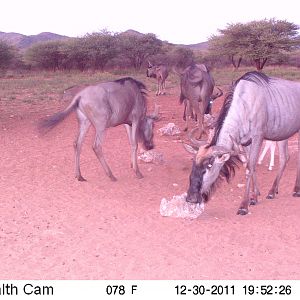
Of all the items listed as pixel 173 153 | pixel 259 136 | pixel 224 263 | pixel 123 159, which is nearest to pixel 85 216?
pixel 224 263

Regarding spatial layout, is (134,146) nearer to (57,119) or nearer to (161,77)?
(57,119)

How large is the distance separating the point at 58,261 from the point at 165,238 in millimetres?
1257

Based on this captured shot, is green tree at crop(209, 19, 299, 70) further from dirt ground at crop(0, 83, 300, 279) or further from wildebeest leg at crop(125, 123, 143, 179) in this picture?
wildebeest leg at crop(125, 123, 143, 179)

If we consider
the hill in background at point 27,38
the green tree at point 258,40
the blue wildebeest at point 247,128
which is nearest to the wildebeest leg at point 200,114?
the blue wildebeest at point 247,128

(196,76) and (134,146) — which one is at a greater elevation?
(196,76)

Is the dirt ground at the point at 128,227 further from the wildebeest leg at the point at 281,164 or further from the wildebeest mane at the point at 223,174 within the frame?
the wildebeest mane at the point at 223,174

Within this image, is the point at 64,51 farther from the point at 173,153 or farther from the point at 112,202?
the point at 112,202

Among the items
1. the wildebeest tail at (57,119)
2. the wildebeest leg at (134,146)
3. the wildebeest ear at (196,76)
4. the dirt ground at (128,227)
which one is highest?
the wildebeest ear at (196,76)

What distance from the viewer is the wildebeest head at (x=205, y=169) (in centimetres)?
557

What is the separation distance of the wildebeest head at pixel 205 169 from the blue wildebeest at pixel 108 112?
230 cm

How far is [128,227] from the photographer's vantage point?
5.48 m

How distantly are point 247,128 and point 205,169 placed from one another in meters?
0.98

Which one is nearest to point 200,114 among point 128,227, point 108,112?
point 108,112

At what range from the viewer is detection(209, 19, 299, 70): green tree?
37.7 m
